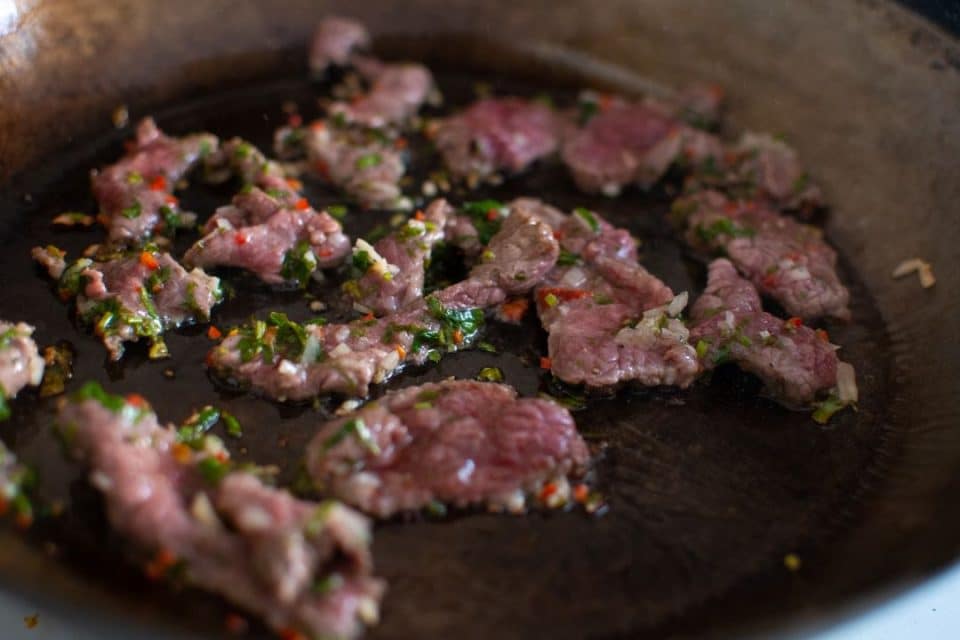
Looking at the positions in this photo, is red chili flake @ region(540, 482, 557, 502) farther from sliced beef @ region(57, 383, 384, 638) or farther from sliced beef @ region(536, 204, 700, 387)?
sliced beef @ region(57, 383, 384, 638)

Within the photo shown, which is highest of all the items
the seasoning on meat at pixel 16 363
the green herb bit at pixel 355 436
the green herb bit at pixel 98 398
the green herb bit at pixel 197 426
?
the green herb bit at pixel 98 398

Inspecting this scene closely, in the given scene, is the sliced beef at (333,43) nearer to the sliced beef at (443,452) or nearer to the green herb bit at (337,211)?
the green herb bit at (337,211)

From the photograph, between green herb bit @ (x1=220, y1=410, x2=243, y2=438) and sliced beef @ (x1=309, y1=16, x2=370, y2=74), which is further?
sliced beef @ (x1=309, y1=16, x2=370, y2=74)

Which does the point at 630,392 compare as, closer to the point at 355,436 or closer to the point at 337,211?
the point at 355,436

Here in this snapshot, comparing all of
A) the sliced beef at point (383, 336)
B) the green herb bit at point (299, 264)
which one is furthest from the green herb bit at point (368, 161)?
the sliced beef at point (383, 336)

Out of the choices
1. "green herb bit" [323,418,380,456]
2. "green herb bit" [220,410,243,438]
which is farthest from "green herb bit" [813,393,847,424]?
"green herb bit" [220,410,243,438]

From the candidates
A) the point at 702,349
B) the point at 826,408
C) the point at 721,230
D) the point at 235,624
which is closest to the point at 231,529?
the point at 235,624
